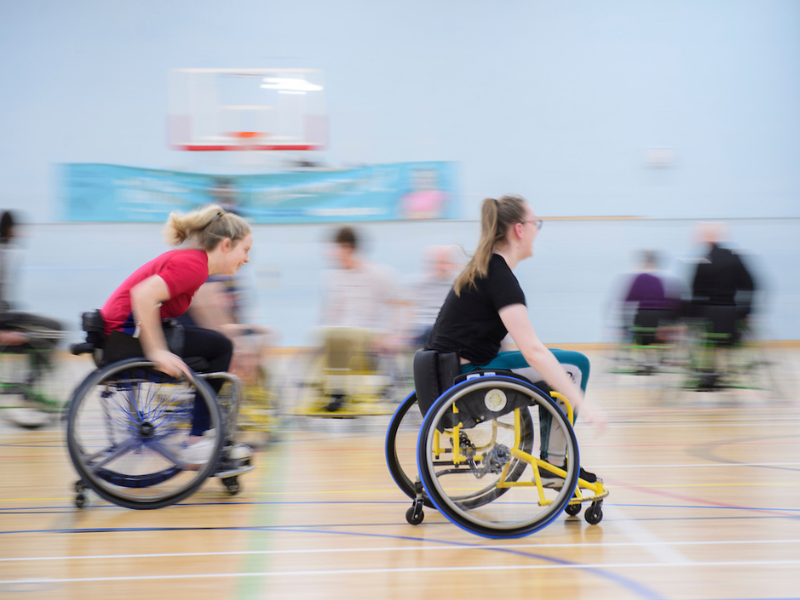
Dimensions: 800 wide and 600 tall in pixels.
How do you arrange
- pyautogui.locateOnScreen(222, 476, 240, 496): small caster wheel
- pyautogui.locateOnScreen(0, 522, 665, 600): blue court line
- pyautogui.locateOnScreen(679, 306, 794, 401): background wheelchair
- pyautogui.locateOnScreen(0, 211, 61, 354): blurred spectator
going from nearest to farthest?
pyautogui.locateOnScreen(0, 522, 665, 600): blue court line < pyautogui.locateOnScreen(222, 476, 240, 496): small caster wheel < pyautogui.locateOnScreen(0, 211, 61, 354): blurred spectator < pyautogui.locateOnScreen(679, 306, 794, 401): background wheelchair

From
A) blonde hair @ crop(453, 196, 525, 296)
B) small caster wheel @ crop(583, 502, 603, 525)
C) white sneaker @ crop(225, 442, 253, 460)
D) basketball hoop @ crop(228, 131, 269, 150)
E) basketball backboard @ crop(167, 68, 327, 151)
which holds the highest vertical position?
basketball backboard @ crop(167, 68, 327, 151)

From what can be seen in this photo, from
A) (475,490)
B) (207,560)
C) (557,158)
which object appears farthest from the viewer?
(557,158)

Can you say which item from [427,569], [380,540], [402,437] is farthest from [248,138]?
[427,569]

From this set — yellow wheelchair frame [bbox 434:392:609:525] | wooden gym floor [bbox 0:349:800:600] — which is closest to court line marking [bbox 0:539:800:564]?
wooden gym floor [bbox 0:349:800:600]

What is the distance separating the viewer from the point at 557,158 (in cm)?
827

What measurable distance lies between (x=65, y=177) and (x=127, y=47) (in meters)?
1.60

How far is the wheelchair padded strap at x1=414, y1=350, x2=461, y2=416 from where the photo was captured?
205 cm

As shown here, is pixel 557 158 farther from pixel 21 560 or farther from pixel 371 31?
pixel 21 560

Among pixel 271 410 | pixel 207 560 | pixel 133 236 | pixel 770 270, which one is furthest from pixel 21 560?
pixel 770 270

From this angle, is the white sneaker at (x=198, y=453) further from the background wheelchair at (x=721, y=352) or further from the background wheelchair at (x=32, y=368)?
the background wheelchair at (x=721, y=352)

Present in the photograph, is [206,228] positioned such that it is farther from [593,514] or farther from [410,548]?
[593,514]

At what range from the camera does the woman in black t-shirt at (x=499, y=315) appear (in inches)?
77.8

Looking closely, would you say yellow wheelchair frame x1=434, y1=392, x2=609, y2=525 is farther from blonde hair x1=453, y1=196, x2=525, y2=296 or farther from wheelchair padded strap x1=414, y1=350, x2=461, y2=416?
blonde hair x1=453, y1=196, x2=525, y2=296

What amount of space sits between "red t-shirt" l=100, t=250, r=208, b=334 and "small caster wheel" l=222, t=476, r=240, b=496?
0.62 meters
